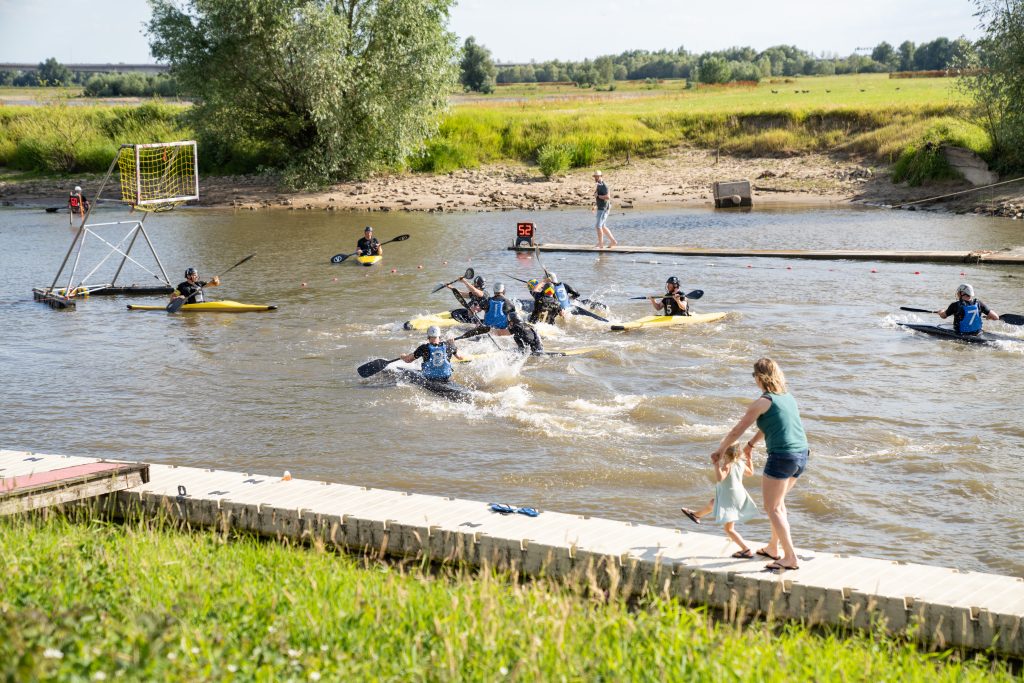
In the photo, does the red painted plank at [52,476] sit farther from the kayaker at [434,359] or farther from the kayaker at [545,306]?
the kayaker at [545,306]

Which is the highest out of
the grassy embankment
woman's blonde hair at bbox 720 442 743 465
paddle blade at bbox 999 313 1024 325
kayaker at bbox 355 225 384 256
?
the grassy embankment

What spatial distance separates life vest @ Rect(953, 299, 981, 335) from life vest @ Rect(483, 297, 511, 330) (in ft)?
23.9

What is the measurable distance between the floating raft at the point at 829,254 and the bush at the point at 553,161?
1489cm

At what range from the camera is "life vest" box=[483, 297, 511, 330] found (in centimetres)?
1709

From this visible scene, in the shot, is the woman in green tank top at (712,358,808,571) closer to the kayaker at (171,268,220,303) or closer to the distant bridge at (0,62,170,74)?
the kayaker at (171,268,220,303)

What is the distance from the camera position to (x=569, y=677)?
5.45 meters

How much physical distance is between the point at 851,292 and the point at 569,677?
1793cm

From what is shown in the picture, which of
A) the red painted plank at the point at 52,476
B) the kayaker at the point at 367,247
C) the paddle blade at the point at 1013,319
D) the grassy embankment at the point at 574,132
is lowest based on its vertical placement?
the red painted plank at the point at 52,476

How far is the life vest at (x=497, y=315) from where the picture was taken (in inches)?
673

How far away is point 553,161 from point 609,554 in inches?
1423

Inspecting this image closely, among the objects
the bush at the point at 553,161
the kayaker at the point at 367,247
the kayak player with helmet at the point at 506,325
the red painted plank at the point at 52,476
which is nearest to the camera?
the red painted plank at the point at 52,476

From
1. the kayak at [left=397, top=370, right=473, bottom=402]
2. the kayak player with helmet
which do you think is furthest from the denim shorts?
the kayak player with helmet

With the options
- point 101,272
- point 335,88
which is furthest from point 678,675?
point 335,88

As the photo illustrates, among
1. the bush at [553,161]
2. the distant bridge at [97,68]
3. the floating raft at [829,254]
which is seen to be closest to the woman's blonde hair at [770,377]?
the floating raft at [829,254]
